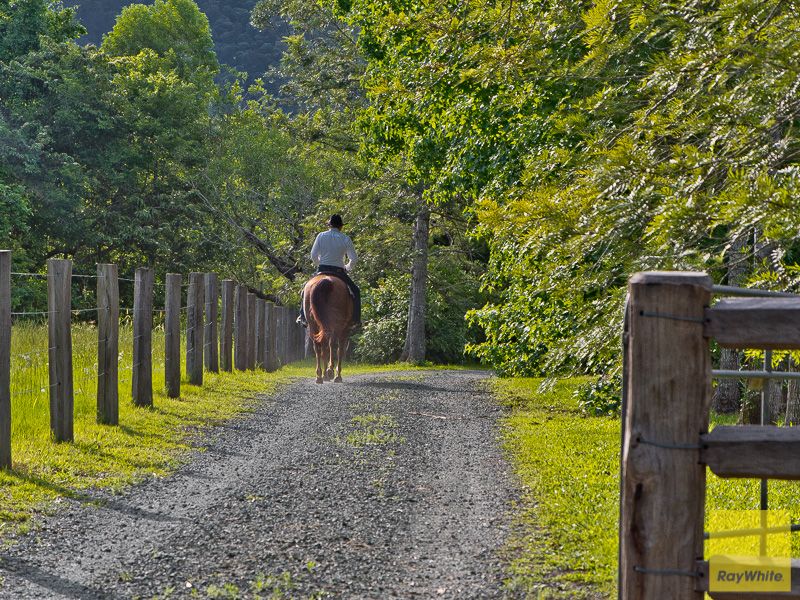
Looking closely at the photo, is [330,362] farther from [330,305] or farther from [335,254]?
[335,254]

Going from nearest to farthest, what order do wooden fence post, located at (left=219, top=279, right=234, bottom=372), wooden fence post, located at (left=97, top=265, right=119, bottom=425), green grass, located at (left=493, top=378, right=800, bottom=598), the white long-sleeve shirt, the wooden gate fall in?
the wooden gate → green grass, located at (left=493, top=378, right=800, bottom=598) → wooden fence post, located at (left=97, top=265, right=119, bottom=425) → the white long-sleeve shirt → wooden fence post, located at (left=219, top=279, right=234, bottom=372)

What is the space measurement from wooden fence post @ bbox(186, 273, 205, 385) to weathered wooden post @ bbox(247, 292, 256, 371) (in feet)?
19.0

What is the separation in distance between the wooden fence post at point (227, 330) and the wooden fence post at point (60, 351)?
10.6m

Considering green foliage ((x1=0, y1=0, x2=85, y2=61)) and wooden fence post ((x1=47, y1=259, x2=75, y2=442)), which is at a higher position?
green foliage ((x1=0, y1=0, x2=85, y2=61))

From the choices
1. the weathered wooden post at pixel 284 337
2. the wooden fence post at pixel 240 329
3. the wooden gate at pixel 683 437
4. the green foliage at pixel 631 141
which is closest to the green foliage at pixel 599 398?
the green foliage at pixel 631 141

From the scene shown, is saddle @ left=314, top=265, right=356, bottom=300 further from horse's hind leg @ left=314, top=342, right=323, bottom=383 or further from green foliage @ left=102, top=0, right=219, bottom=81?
green foliage @ left=102, top=0, right=219, bottom=81

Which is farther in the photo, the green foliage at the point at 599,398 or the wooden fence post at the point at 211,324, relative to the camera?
the wooden fence post at the point at 211,324

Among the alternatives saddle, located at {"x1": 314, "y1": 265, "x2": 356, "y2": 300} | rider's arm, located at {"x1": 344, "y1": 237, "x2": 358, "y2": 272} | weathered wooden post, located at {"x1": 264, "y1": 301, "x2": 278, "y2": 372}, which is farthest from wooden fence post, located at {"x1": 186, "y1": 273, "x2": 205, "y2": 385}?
weathered wooden post, located at {"x1": 264, "y1": 301, "x2": 278, "y2": 372}

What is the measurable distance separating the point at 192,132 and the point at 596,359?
33972 millimetres

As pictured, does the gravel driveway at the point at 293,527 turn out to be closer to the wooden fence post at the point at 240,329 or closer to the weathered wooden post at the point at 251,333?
the wooden fence post at the point at 240,329

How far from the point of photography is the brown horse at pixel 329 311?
64.2ft

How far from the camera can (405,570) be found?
6.21 meters

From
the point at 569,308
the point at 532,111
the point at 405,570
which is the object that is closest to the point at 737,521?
the point at 405,570

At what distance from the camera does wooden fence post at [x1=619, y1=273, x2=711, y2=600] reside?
4121 mm
